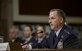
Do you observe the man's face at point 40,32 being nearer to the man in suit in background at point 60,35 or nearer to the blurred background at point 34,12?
the man in suit in background at point 60,35

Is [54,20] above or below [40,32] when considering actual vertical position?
above

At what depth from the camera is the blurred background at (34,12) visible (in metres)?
10.1

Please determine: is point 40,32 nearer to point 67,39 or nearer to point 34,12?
point 67,39

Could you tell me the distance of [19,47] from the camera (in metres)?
3.68

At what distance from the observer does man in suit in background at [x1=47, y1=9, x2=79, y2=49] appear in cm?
387

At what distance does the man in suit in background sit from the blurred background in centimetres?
578

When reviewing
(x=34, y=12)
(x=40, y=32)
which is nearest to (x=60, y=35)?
(x=40, y=32)

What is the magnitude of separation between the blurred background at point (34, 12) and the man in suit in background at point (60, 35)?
578 cm

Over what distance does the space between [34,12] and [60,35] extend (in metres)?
6.42

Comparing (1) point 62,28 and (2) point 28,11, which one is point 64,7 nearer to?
(2) point 28,11

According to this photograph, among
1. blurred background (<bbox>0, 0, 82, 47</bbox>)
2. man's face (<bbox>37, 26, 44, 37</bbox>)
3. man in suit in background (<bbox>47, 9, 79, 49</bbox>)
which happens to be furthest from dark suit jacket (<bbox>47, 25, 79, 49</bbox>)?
blurred background (<bbox>0, 0, 82, 47</bbox>)

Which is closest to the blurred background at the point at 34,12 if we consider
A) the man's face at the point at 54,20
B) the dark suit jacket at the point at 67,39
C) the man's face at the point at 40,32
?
the man's face at the point at 40,32

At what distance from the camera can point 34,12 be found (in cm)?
1042

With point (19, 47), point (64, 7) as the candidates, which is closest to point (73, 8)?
point (64, 7)
